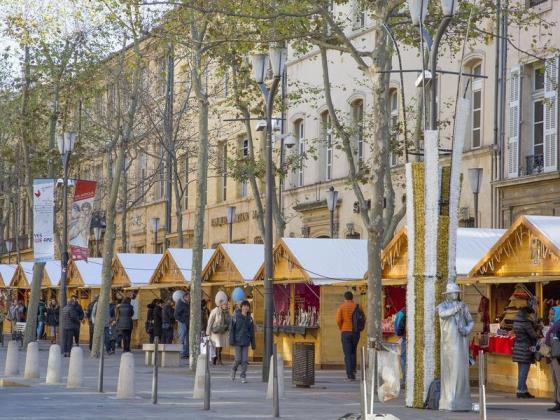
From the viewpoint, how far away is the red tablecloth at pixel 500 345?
83.0 feet

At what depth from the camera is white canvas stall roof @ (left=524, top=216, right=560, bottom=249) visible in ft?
76.4

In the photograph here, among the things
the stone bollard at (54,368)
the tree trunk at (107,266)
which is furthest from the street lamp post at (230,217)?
the stone bollard at (54,368)

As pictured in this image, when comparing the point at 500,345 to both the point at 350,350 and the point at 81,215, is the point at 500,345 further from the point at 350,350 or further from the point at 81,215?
the point at 81,215

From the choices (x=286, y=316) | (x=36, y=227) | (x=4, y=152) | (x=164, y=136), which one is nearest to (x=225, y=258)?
(x=286, y=316)

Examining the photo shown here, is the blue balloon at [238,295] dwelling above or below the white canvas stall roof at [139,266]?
below

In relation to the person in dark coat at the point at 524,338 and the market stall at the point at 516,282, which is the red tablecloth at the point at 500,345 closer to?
the market stall at the point at 516,282

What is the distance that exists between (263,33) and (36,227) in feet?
39.1

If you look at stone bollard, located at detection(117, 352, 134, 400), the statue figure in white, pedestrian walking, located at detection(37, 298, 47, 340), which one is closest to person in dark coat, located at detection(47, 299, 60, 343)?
pedestrian walking, located at detection(37, 298, 47, 340)

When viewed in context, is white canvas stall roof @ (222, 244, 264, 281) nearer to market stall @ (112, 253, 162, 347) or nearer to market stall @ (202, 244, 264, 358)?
market stall @ (202, 244, 264, 358)

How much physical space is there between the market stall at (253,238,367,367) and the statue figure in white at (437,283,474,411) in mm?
10246

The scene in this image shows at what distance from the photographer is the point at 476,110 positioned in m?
38.4

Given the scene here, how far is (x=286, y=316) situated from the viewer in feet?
116

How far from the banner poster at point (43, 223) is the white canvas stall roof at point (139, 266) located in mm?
7096

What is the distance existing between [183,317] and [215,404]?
1700cm
